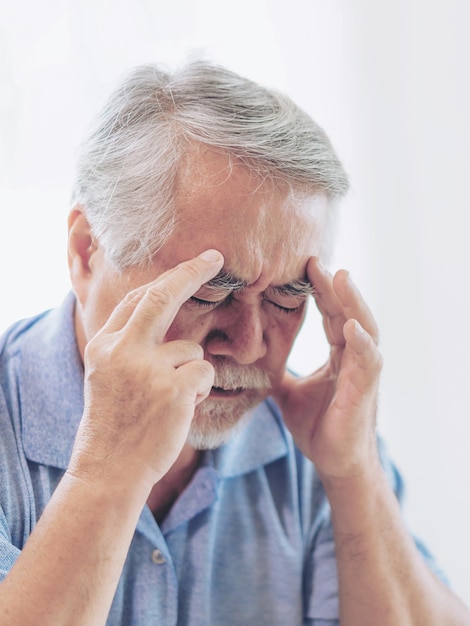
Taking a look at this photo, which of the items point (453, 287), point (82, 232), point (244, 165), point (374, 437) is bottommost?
point (374, 437)

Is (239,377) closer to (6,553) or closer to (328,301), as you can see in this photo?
(328,301)

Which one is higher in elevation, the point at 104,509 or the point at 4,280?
the point at 4,280

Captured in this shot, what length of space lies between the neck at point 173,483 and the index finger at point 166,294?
16.5 inches

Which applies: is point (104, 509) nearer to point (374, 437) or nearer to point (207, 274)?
point (207, 274)

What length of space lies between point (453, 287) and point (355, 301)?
0.75 m

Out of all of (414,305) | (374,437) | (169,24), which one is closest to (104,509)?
(374,437)

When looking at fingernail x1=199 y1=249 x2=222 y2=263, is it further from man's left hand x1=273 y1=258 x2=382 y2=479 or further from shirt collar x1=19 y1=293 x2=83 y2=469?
shirt collar x1=19 y1=293 x2=83 y2=469

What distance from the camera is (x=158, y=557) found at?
127 cm

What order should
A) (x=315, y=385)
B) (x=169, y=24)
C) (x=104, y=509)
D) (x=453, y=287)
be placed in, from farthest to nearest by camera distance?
(x=453, y=287)
(x=169, y=24)
(x=315, y=385)
(x=104, y=509)

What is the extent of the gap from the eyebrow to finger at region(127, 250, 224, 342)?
38 mm

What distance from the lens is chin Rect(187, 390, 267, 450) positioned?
131cm

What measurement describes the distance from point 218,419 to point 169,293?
33 cm

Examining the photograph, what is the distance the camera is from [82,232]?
1.31 meters

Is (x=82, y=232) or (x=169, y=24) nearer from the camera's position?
(x=82, y=232)
